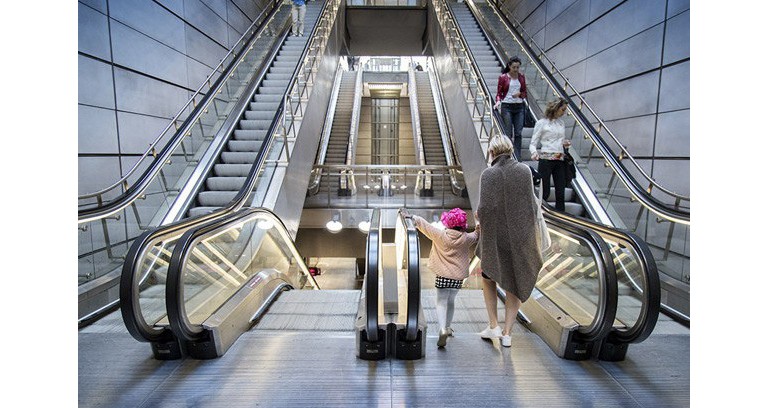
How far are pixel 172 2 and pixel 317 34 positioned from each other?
3985 millimetres

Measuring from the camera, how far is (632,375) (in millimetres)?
2330

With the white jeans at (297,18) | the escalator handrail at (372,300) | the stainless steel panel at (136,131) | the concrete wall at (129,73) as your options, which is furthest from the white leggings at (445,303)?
the white jeans at (297,18)

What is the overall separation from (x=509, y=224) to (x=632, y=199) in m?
2.78

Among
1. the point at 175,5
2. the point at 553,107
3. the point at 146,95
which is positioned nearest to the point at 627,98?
the point at 553,107

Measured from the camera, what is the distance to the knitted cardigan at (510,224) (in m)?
2.44

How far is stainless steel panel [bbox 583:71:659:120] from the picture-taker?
5492mm

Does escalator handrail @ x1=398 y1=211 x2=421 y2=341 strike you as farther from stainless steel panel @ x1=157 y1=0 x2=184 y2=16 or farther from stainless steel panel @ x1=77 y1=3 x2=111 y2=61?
stainless steel panel @ x1=157 y1=0 x2=184 y2=16

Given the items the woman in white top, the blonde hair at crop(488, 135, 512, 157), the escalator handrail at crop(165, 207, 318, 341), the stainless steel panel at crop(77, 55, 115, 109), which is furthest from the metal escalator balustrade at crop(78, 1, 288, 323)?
the woman in white top

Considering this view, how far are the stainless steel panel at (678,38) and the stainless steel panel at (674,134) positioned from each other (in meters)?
0.69

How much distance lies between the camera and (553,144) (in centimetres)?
435

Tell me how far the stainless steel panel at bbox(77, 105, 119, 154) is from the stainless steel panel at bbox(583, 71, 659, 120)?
6999 millimetres

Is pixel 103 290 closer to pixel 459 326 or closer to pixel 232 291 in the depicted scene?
pixel 232 291

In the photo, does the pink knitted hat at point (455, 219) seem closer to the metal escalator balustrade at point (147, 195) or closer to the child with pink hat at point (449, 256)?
the child with pink hat at point (449, 256)

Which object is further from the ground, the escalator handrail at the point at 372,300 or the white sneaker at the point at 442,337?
the escalator handrail at the point at 372,300
